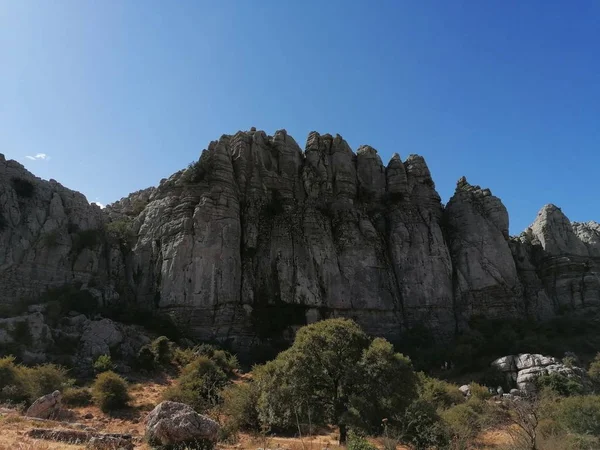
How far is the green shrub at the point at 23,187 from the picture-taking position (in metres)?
38.6

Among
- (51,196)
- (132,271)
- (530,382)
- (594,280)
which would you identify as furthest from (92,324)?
(594,280)

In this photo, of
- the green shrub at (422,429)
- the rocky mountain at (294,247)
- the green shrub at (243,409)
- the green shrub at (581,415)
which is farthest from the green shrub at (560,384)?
the green shrub at (243,409)

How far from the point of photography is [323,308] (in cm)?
4050

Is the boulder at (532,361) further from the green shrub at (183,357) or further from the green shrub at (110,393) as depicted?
A: the green shrub at (110,393)

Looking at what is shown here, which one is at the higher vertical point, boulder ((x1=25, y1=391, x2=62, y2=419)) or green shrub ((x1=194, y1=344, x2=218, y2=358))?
green shrub ((x1=194, y1=344, x2=218, y2=358))

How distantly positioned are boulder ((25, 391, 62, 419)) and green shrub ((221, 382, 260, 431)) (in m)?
6.92

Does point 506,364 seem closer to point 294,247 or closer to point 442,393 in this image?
point 442,393

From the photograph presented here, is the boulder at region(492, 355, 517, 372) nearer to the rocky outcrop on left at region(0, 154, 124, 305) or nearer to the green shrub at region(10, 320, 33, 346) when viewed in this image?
the rocky outcrop on left at region(0, 154, 124, 305)

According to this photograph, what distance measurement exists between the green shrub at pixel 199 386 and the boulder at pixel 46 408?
5329mm

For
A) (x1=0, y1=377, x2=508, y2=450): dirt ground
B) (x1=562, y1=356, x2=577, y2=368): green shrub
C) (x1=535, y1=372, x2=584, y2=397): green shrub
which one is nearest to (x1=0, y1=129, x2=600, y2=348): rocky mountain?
(x1=562, y1=356, x2=577, y2=368): green shrub

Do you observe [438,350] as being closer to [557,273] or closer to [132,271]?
[557,273]

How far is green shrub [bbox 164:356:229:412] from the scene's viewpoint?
71.1 feet

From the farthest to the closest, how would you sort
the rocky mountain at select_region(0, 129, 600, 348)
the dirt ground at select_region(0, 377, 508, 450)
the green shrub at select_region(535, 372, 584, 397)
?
the rocky mountain at select_region(0, 129, 600, 348) → the green shrub at select_region(535, 372, 584, 397) → the dirt ground at select_region(0, 377, 508, 450)

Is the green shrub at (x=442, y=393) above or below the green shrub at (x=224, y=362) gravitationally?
below
